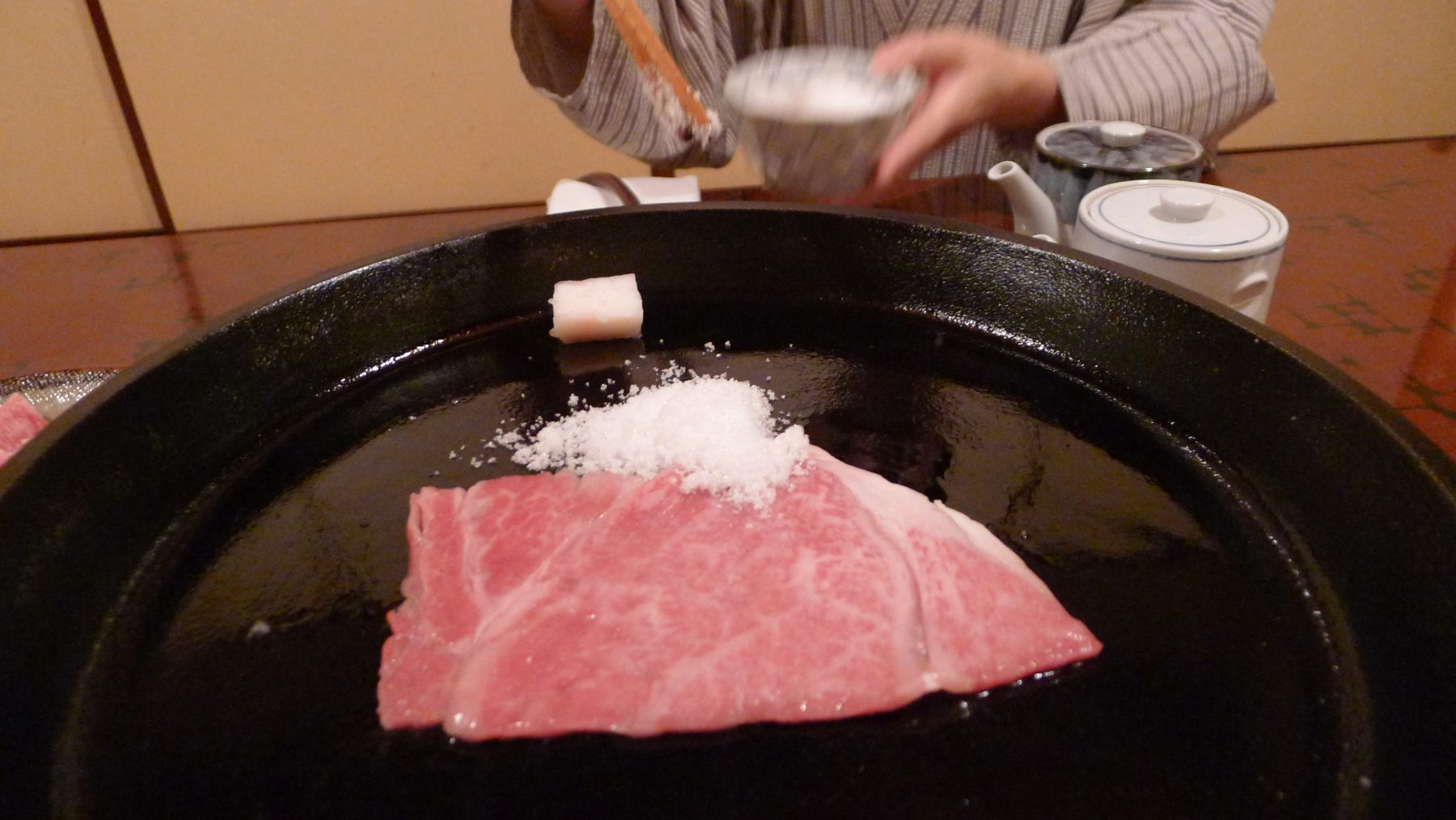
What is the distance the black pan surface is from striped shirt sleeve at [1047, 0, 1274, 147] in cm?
76

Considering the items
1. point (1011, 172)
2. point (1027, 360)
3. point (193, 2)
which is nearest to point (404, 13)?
point (193, 2)

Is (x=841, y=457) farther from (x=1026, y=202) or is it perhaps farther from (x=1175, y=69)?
(x=1175, y=69)

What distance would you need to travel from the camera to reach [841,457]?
3.72 ft

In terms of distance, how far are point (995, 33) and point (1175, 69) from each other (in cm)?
46

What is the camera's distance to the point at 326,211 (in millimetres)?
3096

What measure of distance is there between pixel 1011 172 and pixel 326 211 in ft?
8.58

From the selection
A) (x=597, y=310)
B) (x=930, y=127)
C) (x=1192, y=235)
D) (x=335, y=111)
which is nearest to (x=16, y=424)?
(x=597, y=310)


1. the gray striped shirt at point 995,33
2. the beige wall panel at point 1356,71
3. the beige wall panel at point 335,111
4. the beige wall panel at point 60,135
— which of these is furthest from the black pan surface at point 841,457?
the beige wall panel at point 1356,71

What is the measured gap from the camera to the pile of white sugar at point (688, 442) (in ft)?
3.44

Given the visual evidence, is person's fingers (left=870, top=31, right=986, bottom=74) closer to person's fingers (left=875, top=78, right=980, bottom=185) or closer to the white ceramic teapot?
person's fingers (left=875, top=78, right=980, bottom=185)

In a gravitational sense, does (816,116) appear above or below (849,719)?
above

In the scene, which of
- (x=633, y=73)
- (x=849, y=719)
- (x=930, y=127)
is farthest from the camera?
(x=633, y=73)

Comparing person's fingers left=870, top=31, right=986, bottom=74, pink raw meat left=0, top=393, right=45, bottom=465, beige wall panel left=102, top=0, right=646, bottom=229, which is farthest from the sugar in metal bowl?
beige wall panel left=102, top=0, right=646, bottom=229

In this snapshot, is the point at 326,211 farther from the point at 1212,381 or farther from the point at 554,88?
the point at 1212,381
